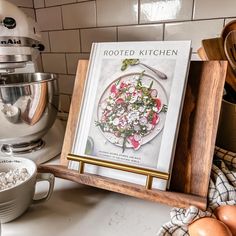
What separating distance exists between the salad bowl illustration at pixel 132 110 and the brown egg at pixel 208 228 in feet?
0.47

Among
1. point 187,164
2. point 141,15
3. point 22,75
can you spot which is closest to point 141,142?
point 187,164

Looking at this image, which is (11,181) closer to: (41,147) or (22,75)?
(41,147)

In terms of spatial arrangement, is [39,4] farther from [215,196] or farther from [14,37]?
[215,196]

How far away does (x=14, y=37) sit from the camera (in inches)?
19.3

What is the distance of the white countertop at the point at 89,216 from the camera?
354 mm

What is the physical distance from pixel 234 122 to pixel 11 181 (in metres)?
0.40

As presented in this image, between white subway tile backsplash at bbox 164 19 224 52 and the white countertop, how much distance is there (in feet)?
1.32

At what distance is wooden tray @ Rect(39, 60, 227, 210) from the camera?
1.20ft

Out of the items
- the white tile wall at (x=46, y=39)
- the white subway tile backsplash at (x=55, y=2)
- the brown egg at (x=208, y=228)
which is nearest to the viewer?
the brown egg at (x=208, y=228)

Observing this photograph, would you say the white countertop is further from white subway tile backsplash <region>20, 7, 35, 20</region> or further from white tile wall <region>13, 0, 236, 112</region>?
white subway tile backsplash <region>20, 7, 35, 20</region>

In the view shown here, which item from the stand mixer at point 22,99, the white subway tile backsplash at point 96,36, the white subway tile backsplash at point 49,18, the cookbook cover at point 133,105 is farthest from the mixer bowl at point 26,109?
the white subway tile backsplash at point 49,18

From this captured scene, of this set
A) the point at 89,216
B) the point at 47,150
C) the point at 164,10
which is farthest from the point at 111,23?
the point at 89,216

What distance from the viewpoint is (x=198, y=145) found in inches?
14.9

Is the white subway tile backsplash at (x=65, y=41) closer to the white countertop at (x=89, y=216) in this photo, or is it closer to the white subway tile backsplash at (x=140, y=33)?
the white subway tile backsplash at (x=140, y=33)
